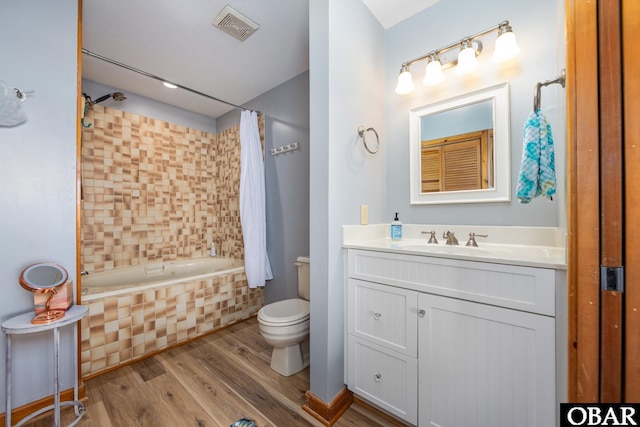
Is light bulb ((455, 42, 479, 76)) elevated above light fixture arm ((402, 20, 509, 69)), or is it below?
below

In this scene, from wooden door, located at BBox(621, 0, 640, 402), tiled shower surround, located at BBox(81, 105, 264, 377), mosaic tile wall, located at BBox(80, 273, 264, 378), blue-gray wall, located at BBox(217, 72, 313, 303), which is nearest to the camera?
wooden door, located at BBox(621, 0, 640, 402)

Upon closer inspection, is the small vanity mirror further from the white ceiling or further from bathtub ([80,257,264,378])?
the white ceiling

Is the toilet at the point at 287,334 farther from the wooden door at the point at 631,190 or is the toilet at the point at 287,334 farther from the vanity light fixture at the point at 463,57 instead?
the vanity light fixture at the point at 463,57

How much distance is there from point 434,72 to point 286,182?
1.62 meters

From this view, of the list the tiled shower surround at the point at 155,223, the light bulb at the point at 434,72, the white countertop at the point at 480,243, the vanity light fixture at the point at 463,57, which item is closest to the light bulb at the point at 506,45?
the vanity light fixture at the point at 463,57

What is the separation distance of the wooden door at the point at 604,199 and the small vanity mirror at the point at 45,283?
2206mm

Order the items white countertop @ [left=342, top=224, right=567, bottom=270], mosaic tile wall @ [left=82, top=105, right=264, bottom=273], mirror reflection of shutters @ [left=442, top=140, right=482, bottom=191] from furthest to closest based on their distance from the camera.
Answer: mosaic tile wall @ [left=82, top=105, right=264, bottom=273]
mirror reflection of shutters @ [left=442, top=140, right=482, bottom=191]
white countertop @ [left=342, top=224, right=567, bottom=270]

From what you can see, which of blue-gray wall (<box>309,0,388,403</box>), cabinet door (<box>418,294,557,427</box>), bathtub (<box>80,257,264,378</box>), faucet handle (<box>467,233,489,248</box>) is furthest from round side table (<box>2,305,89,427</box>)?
faucet handle (<box>467,233,489,248</box>)

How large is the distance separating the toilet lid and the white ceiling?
7.06 feet

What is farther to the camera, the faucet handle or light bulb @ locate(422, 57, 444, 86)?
light bulb @ locate(422, 57, 444, 86)

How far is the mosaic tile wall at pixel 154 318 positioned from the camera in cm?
176

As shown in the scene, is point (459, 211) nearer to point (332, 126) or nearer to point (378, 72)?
point (332, 126)

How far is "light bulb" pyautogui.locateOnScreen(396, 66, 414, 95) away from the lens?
1688 millimetres

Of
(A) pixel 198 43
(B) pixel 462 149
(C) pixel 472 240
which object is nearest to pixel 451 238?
(C) pixel 472 240
